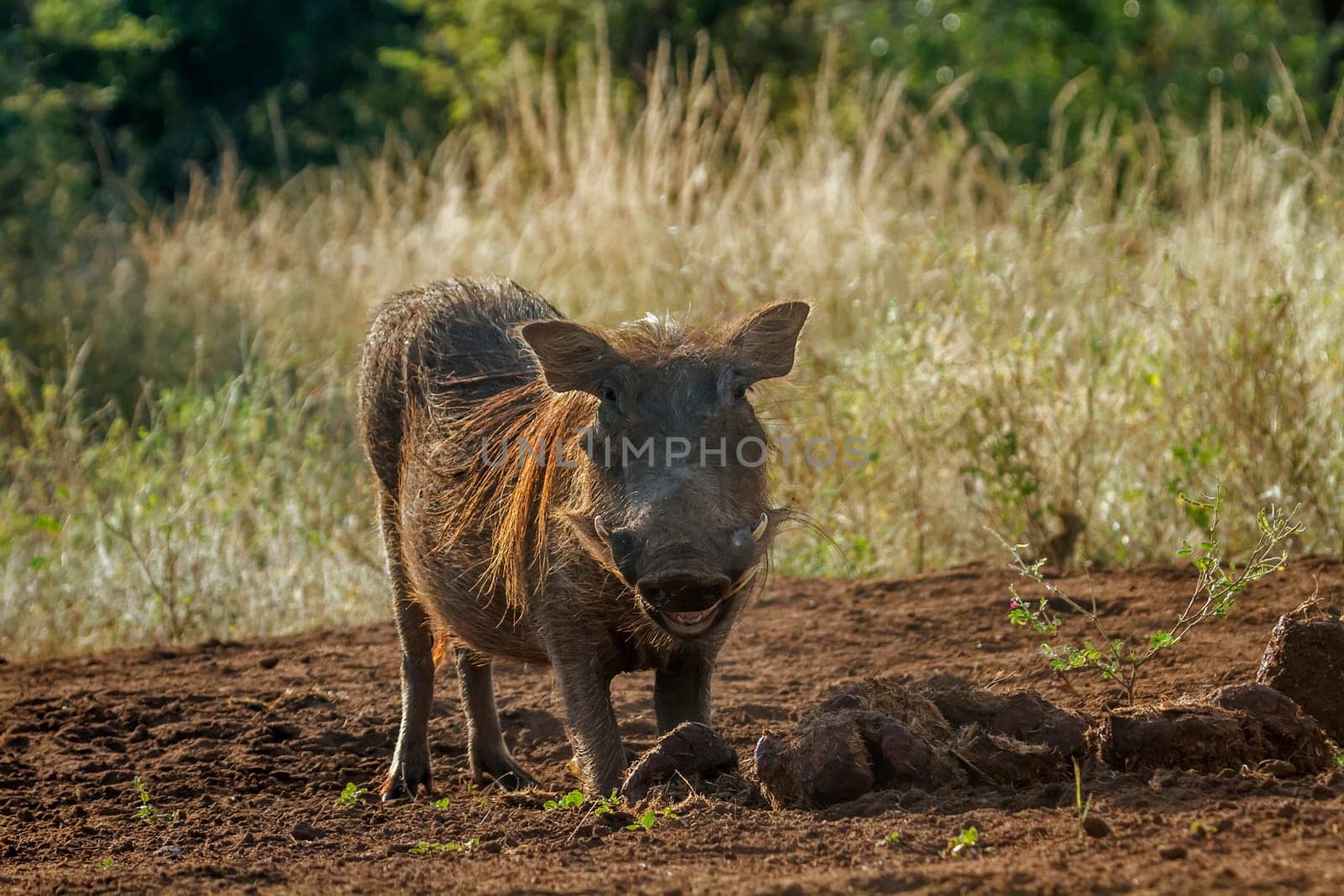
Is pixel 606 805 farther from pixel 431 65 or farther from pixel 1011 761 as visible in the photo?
pixel 431 65

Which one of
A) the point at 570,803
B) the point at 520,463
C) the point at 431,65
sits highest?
the point at 431,65

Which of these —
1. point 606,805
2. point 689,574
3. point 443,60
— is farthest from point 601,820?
point 443,60

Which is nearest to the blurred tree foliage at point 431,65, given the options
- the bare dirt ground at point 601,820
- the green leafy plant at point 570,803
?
the bare dirt ground at point 601,820

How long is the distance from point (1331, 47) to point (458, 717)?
38.4 feet

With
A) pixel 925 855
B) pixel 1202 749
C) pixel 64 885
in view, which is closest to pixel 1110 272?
pixel 1202 749

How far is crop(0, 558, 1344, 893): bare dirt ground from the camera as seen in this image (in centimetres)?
286

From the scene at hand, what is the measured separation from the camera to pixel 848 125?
49.1 ft

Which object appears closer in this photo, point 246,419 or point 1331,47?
point 246,419

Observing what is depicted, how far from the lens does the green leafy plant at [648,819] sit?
10.9ft

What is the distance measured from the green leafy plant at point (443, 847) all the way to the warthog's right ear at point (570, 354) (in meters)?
1.09

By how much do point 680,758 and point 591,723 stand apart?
0.35m

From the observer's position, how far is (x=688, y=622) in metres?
3.38

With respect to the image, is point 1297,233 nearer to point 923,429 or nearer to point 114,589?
point 923,429

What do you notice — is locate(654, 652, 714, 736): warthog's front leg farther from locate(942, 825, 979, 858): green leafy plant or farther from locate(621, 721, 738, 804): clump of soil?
locate(942, 825, 979, 858): green leafy plant
